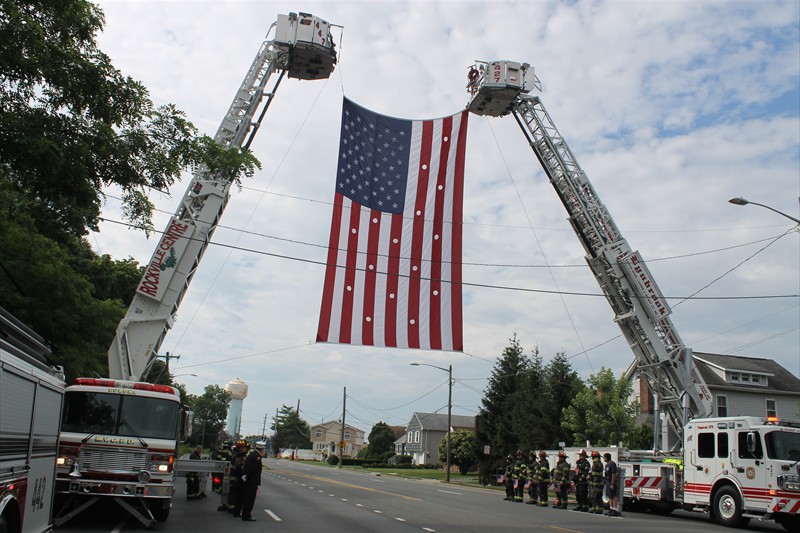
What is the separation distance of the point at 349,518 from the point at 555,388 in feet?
84.4

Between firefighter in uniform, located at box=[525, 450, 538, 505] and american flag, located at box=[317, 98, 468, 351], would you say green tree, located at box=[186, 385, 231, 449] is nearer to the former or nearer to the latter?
firefighter in uniform, located at box=[525, 450, 538, 505]

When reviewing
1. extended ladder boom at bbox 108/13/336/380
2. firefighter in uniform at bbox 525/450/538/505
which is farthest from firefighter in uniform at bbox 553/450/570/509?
extended ladder boom at bbox 108/13/336/380

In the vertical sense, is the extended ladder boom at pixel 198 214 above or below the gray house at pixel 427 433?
above

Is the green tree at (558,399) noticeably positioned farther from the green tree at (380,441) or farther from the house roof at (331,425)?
Answer: the house roof at (331,425)

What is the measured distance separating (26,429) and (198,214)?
975 cm

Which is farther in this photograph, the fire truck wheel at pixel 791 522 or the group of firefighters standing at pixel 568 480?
the group of firefighters standing at pixel 568 480

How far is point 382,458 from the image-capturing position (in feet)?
288

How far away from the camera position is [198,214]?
1644 centimetres

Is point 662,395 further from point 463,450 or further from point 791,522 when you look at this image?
point 463,450

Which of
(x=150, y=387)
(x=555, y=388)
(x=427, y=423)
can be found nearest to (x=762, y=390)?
(x=555, y=388)

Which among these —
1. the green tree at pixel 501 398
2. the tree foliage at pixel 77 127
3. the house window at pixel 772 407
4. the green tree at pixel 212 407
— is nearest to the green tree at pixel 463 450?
the green tree at pixel 501 398

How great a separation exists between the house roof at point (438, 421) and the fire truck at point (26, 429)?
8247cm

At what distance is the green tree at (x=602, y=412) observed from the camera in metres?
34.1

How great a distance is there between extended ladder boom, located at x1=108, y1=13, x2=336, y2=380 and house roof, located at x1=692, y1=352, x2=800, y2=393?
31.4 m
